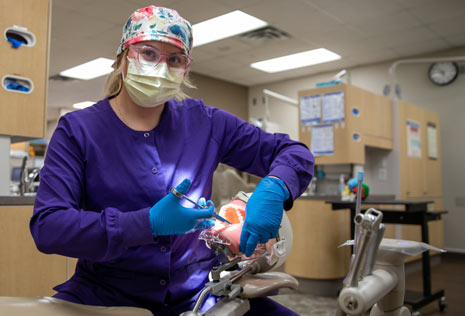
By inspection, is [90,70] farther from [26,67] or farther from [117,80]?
[117,80]

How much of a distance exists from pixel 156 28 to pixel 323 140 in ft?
11.1

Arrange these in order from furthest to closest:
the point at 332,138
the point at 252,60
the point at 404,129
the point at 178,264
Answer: the point at 252,60, the point at 404,129, the point at 332,138, the point at 178,264

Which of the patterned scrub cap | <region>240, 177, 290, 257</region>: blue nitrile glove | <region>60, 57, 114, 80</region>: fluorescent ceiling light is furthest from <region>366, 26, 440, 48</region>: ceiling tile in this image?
<region>240, 177, 290, 257</region>: blue nitrile glove

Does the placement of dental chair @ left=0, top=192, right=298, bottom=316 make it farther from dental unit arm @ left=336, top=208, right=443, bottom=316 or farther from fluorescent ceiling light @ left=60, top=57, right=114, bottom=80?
fluorescent ceiling light @ left=60, top=57, right=114, bottom=80

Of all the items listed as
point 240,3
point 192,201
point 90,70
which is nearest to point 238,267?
point 192,201

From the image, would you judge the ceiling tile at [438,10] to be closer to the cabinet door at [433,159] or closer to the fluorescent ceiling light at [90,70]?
the cabinet door at [433,159]

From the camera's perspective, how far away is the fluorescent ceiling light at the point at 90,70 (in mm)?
6652

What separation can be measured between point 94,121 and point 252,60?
575cm

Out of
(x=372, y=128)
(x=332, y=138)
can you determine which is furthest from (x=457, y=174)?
(x=332, y=138)

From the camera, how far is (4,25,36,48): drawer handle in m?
2.12

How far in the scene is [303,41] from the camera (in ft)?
18.9

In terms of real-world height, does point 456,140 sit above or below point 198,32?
below

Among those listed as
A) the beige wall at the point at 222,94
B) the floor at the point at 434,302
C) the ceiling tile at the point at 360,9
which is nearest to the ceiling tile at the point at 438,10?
the ceiling tile at the point at 360,9

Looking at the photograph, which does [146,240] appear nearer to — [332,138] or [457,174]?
[332,138]
